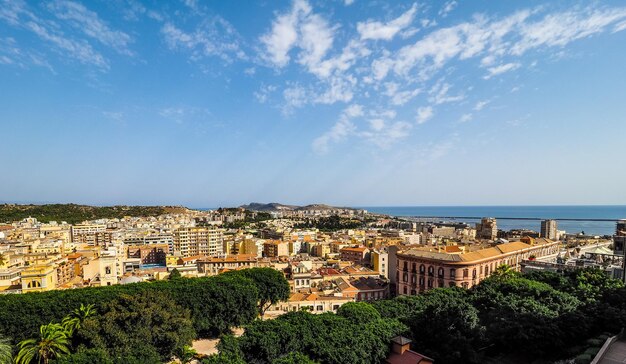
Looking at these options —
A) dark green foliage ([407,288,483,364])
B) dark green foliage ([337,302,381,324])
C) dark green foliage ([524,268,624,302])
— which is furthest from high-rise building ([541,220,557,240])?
dark green foliage ([337,302,381,324])

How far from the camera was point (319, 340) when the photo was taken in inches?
797

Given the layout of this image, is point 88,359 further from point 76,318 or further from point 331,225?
point 331,225

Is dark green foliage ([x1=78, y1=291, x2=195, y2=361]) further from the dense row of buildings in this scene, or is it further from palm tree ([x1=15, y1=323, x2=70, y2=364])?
the dense row of buildings

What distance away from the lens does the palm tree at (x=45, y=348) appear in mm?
20938

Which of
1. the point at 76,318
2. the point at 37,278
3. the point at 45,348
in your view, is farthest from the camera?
the point at 37,278

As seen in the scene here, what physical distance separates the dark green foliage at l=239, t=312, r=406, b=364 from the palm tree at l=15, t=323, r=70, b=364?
11.6 meters

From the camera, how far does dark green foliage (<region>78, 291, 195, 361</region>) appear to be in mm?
21531

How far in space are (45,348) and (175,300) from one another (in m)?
9.49

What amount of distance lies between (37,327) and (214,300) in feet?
41.3

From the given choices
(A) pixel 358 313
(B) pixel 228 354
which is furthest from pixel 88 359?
(A) pixel 358 313

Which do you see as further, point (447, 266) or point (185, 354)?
point (447, 266)

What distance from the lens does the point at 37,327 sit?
25.2 m

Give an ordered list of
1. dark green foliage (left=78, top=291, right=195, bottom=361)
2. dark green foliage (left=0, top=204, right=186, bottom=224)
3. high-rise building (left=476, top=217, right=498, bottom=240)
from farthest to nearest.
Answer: dark green foliage (left=0, top=204, right=186, bottom=224) < high-rise building (left=476, top=217, right=498, bottom=240) < dark green foliage (left=78, top=291, right=195, bottom=361)

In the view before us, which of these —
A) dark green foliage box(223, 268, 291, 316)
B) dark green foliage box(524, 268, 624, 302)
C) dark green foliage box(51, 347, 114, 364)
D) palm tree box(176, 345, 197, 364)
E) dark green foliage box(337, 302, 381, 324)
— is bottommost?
palm tree box(176, 345, 197, 364)
